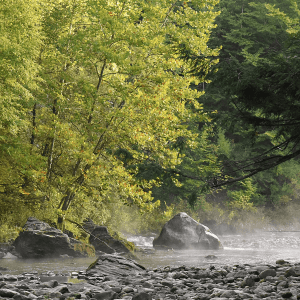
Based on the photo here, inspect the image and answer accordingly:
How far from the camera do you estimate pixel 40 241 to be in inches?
397

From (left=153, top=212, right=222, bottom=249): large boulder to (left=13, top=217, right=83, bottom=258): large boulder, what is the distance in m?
5.67

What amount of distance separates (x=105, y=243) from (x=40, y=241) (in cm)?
224

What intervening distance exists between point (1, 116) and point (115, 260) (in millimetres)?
4030

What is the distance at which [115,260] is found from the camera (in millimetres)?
7484

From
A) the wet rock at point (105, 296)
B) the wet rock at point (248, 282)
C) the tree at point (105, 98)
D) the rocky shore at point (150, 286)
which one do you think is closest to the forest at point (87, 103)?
the tree at point (105, 98)

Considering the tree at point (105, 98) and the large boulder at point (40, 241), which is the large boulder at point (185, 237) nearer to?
the tree at point (105, 98)

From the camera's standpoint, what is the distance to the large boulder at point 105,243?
11.5 metres

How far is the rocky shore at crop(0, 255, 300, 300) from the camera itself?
14.7ft

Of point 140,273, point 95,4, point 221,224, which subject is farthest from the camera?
point 221,224

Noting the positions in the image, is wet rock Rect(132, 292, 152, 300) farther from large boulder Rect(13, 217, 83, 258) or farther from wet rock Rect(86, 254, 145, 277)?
large boulder Rect(13, 217, 83, 258)

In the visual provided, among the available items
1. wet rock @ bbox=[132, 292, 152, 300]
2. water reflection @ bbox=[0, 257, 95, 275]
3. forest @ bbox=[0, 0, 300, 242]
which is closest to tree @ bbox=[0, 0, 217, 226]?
forest @ bbox=[0, 0, 300, 242]

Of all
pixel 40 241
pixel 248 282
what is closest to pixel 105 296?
pixel 248 282

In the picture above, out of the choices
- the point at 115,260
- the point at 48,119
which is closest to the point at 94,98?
the point at 48,119

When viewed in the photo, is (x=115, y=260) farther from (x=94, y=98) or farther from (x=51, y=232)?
A: (x=94, y=98)
